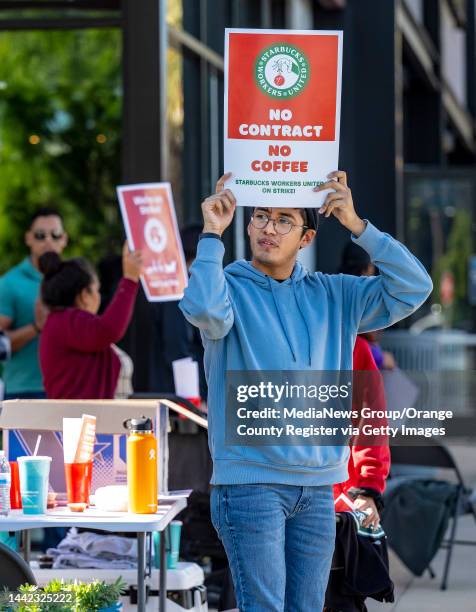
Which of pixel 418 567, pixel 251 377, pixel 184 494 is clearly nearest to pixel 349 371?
pixel 251 377

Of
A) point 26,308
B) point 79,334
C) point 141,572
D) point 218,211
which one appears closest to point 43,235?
point 26,308

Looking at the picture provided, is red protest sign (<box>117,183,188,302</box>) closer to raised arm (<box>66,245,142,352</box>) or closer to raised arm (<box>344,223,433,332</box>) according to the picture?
raised arm (<box>66,245,142,352</box>)

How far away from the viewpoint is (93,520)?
448cm

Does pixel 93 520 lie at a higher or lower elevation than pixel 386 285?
lower

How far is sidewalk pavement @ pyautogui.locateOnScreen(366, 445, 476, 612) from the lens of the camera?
22.1ft

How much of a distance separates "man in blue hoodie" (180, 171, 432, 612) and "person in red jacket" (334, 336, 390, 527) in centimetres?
68

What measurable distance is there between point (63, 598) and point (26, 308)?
11.7ft

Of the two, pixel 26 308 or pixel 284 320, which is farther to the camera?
pixel 26 308

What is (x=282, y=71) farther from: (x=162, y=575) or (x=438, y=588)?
(x=438, y=588)

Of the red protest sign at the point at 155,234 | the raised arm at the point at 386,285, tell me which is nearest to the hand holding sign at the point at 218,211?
the raised arm at the point at 386,285

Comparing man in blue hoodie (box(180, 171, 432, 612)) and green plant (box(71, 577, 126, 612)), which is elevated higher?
man in blue hoodie (box(180, 171, 432, 612))

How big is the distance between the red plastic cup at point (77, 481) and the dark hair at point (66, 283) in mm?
1787

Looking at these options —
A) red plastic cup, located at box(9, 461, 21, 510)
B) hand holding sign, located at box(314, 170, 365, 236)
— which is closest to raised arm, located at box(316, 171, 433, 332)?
hand holding sign, located at box(314, 170, 365, 236)

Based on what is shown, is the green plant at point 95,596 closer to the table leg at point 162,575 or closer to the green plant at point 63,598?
the green plant at point 63,598
